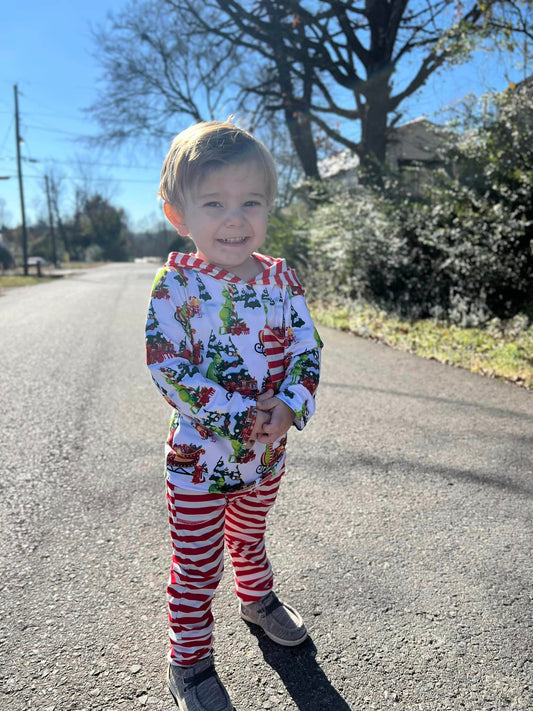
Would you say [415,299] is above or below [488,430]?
above

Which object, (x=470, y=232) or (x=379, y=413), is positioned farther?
(x=470, y=232)

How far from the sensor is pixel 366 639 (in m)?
1.73

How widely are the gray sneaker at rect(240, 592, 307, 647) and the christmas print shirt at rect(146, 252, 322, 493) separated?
20.6 inches

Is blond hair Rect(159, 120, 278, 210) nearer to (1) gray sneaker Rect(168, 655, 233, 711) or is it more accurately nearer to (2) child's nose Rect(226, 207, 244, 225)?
(2) child's nose Rect(226, 207, 244, 225)

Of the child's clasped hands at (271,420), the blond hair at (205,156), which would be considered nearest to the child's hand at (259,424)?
the child's clasped hands at (271,420)

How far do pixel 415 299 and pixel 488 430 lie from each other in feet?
15.2

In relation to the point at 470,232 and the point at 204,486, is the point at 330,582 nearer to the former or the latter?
the point at 204,486

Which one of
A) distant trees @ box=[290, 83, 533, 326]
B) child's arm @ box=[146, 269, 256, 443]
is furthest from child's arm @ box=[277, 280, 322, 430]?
distant trees @ box=[290, 83, 533, 326]

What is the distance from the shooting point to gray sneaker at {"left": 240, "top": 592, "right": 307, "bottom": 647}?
1717 millimetres

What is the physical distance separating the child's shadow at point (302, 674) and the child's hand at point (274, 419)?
28.6 inches

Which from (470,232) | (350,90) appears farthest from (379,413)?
(350,90)

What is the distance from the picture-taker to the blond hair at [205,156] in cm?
146

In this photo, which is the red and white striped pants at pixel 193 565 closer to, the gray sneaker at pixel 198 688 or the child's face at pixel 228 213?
the gray sneaker at pixel 198 688

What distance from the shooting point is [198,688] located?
149 cm
